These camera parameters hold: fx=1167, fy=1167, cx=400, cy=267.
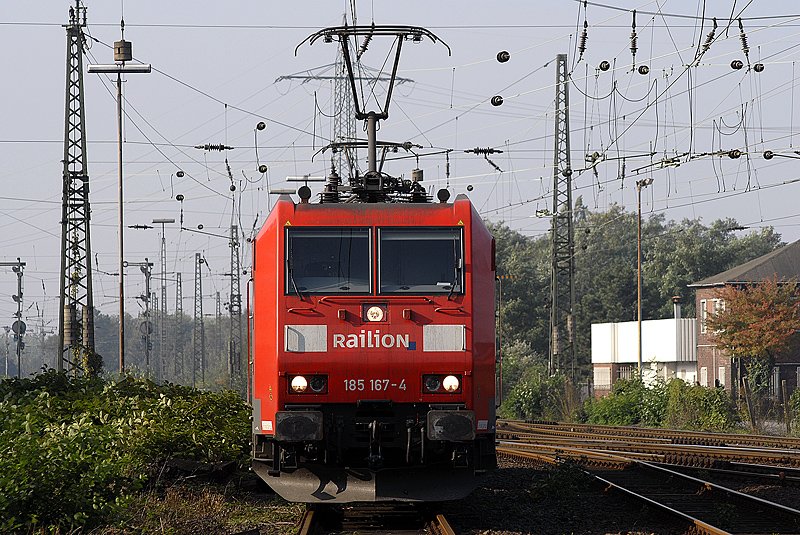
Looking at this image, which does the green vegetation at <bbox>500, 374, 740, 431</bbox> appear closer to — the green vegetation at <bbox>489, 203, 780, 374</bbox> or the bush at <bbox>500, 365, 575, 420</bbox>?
the bush at <bbox>500, 365, 575, 420</bbox>

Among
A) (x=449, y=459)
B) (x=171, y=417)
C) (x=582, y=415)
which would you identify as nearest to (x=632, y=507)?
(x=449, y=459)

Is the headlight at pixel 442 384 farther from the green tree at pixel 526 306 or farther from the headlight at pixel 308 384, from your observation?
the green tree at pixel 526 306

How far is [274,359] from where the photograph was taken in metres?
12.3

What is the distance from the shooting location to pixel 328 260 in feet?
41.4

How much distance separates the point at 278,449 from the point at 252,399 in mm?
1244

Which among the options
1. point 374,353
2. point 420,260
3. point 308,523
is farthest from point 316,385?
point 420,260

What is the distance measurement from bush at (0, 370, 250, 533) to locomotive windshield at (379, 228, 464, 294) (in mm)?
3398

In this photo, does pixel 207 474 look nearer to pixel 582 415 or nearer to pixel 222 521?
pixel 222 521

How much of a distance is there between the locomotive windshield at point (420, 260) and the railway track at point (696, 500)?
3.66 meters

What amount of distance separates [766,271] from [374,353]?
48.0 metres

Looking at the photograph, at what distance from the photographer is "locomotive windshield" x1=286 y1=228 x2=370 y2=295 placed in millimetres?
12523

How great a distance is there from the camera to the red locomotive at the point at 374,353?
1231 centimetres

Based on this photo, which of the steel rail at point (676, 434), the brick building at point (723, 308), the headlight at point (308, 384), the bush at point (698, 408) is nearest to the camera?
the headlight at point (308, 384)

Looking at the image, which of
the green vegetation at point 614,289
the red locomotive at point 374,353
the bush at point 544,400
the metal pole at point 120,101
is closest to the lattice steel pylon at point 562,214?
the bush at point 544,400
